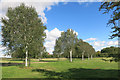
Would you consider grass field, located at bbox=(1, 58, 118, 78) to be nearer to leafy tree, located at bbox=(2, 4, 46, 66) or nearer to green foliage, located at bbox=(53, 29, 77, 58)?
leafy tree, located at bbox=(2, 4, 46, 66)

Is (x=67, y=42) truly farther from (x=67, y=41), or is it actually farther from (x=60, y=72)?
(x=60, y=72)

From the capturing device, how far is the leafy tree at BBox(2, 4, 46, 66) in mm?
20812

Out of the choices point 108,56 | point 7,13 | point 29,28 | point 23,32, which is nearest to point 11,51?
point 23,32

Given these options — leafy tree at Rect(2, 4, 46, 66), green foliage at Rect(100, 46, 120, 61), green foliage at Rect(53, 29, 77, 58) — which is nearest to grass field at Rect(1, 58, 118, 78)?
green foliage at Rect(100, 46, 120, 61)

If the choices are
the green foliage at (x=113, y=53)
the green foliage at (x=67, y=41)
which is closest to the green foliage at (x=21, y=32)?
the green foliage at (x=113, y=53)

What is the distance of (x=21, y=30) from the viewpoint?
69.1ft

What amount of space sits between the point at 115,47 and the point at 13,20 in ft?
68.4

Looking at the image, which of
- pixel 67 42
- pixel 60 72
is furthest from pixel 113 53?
pixel 67 42

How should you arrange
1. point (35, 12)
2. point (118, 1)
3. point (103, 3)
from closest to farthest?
point (118, 1)
point (103, 3)
point (35, 12)

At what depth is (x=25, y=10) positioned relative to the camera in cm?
2228

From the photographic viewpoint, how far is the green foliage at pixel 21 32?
68.4 ft

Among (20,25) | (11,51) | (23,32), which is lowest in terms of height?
(11,51)

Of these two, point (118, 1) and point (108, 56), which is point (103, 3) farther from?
point (108, 56)

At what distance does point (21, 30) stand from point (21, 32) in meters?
0.40
